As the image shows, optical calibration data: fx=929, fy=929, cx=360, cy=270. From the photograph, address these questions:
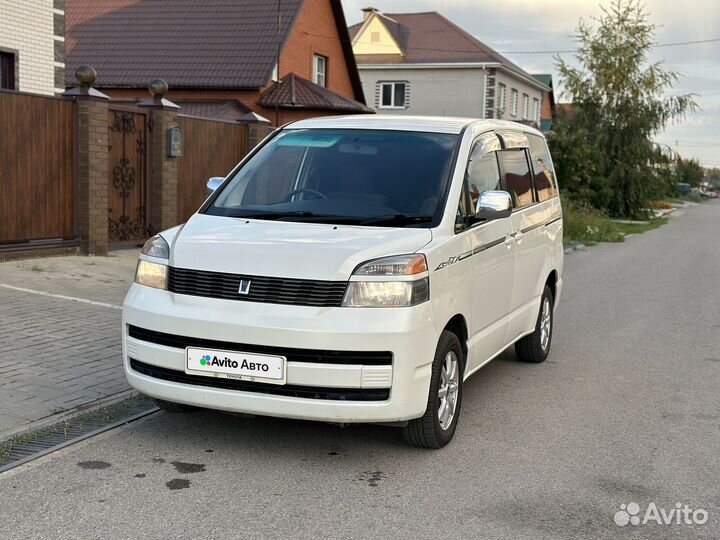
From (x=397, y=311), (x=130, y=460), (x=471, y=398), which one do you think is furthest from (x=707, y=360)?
(x=130, y=460)

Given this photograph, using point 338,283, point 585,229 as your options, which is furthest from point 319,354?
point 585,229

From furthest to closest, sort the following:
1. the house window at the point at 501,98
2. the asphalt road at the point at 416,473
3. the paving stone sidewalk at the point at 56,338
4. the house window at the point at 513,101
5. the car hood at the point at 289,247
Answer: the house window at the point at 513,101, the house window at the point at 501,98, the paving stone sidewalk at the point at 56,338, the car hood at the point at 289,247, the asphalt road at the point at 416,473

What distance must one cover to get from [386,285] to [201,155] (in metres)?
11.8

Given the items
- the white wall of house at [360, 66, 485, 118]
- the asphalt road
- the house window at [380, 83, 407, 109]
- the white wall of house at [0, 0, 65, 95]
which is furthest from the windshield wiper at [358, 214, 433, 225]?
the house window at [380, 83, 407, 109]

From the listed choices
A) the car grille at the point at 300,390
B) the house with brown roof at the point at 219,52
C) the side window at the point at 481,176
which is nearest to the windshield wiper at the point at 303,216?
the side window at the point at 481,176

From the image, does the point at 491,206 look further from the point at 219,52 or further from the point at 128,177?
the point at 219,52

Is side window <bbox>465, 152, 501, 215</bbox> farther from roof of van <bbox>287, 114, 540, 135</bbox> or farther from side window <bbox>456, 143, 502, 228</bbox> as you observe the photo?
roof of van <bbox>287, 114, 540, 135</bbox>

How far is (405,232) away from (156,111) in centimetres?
1005

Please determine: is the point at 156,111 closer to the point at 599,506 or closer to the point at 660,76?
the point at 599,506

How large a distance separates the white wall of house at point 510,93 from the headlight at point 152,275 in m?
38.9

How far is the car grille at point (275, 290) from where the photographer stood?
4816 mm

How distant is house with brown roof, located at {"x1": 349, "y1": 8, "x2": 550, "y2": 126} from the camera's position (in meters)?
44.6

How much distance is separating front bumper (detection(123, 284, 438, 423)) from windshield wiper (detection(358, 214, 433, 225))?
0.71 m

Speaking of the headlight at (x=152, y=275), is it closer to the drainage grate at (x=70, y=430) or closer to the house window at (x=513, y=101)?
the drainage grate at (x=70, y=430)
